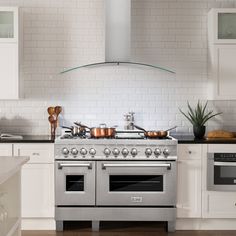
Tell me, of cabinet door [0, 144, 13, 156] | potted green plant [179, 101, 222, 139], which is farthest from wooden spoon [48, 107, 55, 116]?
potted green plant [179, 101, 222, 139]

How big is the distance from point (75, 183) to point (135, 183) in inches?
25.1

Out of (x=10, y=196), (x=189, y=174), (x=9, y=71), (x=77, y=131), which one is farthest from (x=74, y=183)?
(x=10, y=196)

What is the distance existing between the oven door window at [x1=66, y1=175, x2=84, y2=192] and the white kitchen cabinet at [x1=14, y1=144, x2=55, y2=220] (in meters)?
0.19

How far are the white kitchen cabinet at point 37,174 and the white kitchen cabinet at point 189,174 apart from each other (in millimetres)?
1380

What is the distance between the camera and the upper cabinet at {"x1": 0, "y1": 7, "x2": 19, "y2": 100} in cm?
541

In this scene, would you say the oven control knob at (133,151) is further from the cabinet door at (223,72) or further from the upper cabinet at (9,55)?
the upper cabinet at (9,55)

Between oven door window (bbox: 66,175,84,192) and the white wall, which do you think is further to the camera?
the white wall

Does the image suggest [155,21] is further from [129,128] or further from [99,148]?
[99,148]

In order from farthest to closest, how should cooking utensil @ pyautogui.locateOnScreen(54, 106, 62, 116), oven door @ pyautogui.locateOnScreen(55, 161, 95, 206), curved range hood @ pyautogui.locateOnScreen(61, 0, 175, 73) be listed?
cooking utensil @ pyautogui.locateOnScreen(54, 106, 62, 116) → curved range hood @ pyautogui.locateOnScreen(61, 0, 175, 73) → oven door @ pyautogui.locateOnScreen(55, 161, 95, 206)

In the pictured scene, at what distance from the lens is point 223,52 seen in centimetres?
549

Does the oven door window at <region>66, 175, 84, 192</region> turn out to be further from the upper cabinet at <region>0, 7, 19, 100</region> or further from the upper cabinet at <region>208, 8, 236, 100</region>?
the upper cabinet at <region>208, 8, 236, 100</region>

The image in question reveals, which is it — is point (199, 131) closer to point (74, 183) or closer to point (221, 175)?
point (221, 175)

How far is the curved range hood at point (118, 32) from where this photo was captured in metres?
5.40

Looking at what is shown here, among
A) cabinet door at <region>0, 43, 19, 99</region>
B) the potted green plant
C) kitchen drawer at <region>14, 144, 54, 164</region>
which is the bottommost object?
kitchen drawer at <region>14, 144, 54, 164</region>
